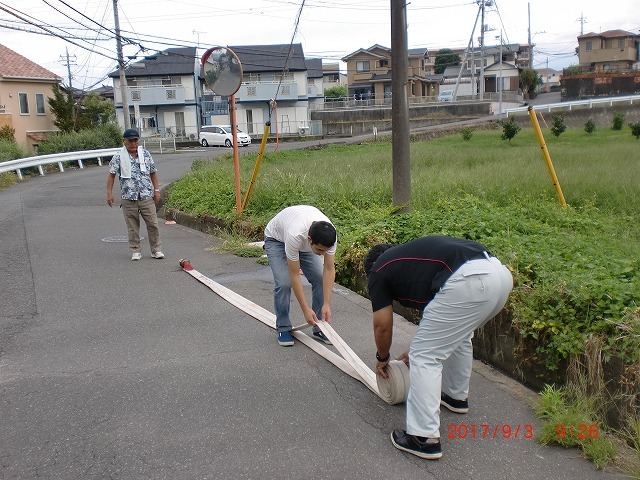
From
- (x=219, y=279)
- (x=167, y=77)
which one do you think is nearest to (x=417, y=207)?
(x=219, y=279)

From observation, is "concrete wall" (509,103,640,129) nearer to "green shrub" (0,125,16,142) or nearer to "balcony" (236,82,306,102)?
"balcony" (236,82,306,102)

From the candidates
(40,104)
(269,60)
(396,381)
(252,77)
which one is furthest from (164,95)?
(396,381)

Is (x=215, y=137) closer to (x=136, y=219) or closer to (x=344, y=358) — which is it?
(x=136, y=219)

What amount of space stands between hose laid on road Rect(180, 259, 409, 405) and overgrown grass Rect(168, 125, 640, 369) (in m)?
1.01

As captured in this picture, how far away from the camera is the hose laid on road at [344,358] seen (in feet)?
12.8

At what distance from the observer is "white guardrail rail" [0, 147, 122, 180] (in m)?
19.3

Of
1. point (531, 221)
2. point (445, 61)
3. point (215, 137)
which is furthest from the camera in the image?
point (445, 61)

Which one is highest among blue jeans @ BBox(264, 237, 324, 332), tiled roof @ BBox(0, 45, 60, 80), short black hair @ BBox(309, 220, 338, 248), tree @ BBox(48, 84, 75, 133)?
tiled roof @ BBox(0, 45, 60, 80)

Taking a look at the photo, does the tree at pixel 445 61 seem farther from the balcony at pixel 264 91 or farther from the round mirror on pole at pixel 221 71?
the round mirror on pole at pixel 221 71

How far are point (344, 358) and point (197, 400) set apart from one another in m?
1.14

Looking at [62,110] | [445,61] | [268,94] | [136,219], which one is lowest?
[136,219]

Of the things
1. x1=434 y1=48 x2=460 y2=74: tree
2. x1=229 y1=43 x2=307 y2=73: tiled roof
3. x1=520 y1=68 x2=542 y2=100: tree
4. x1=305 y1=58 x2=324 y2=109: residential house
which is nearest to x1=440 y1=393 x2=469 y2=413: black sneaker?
x1=229 y1=43 x2=307 y2=73: tiled roof

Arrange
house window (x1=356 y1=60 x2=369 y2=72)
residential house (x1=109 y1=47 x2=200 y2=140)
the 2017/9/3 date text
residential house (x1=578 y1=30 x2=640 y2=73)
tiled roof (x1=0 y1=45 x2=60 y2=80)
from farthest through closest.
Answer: residential house (x1=578 y1=30 x2=640 y2=73) → house window (x1=356 y1=60 x2=369 y2=72) → residential house (x1=109 y1=47 x2=200 y2=140) → tiled roof (x1=0 y1=45 x2=60 y2=80) → the 2017/9/3 date text

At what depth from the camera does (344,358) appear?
4.63 metres
